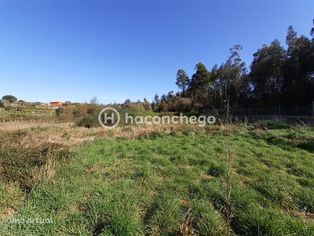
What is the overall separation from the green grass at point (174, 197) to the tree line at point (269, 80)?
20376 millimetres

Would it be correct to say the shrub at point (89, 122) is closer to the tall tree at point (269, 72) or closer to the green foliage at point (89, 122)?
the green foliage at point (89, 122)

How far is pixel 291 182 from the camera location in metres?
4.43

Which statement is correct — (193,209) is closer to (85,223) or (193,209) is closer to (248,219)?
(248,219)

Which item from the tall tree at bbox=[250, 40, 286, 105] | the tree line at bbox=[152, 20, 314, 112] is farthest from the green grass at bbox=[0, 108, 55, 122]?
the tall tree at bbox=[250, 40, 286, 105]

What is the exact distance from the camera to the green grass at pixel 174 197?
2916mm

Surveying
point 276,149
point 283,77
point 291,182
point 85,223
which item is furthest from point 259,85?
point 85,223

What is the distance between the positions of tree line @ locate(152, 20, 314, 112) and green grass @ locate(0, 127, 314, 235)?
2038 cm

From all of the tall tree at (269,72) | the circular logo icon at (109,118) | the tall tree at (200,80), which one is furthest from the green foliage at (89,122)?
the tall tree at (200,80)

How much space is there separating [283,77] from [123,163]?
33.5 meters

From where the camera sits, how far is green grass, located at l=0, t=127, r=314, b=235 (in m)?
2.92

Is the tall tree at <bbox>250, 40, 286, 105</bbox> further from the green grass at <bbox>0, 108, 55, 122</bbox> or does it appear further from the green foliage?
the green grass at <bbox>0, 108, 55, 122</bbox>

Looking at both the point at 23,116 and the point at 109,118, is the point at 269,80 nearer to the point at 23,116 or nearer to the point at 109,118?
the point at 109,118

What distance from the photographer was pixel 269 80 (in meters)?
35.7

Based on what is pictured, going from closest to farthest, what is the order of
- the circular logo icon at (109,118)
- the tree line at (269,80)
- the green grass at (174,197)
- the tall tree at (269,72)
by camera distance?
1. the green grass at (174,197)
2. the circular logo icon at (109,118)
3. the tree line at (269,80)
4. the tall tree at (269,72)
